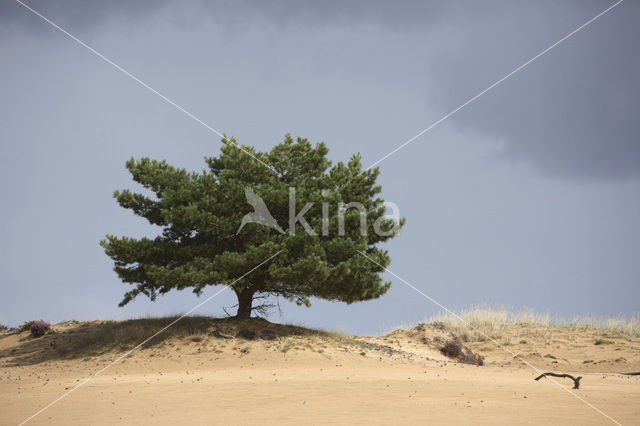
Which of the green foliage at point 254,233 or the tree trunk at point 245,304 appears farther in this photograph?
the tree trunk at point 245,304

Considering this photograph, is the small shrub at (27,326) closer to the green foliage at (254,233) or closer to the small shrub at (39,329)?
the small shrub at (39,329)

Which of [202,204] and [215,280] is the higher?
[202,204]

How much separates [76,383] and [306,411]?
322 inches

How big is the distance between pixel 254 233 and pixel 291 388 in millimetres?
10115

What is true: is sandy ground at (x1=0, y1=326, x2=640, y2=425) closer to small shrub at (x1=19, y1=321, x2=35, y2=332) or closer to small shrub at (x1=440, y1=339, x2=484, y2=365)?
small shrub at (x1=440, y1=339, x2=484, y2=365)

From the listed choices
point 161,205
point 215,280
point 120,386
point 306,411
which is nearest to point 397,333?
point 215,280

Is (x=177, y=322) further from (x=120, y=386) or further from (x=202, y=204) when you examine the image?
(x=120, y=386)

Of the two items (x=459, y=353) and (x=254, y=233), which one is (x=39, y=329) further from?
(x=459, y=353)

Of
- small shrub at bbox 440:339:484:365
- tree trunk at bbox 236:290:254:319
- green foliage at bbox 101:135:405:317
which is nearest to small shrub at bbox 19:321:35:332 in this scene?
green foliage at bbox 101:135:405:317

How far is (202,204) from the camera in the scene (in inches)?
812

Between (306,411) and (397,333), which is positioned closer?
(306,411)

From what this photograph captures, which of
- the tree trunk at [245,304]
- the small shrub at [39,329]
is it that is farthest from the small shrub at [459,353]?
the small shrub at [39,329]

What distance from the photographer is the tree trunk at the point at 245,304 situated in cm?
2231

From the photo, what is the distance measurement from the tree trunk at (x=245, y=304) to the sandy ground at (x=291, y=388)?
311 centimetres
